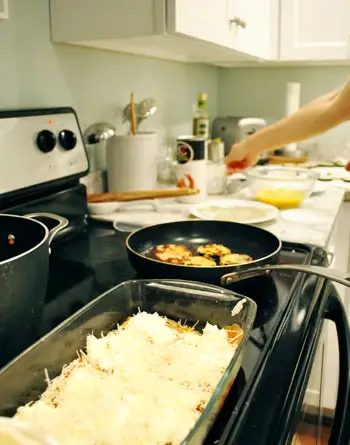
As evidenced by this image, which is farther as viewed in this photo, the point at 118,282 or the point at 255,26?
the point at 255,26

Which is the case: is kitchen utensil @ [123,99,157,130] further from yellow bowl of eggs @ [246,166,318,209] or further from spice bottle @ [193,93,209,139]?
spice bottle @ [193,93,209,139]

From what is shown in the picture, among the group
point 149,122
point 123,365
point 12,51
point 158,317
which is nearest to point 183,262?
point 158,317

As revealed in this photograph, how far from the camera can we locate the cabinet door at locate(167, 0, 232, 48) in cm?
106

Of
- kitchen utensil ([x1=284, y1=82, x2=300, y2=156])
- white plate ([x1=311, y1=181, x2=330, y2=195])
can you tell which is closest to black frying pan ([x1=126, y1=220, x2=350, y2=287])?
white plate ([x1=311, y1=181, x2=330, y2=195])

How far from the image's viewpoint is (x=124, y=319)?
2.12 feet

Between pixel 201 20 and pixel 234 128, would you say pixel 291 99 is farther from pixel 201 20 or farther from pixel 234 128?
pixel 201 20

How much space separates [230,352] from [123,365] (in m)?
0.11

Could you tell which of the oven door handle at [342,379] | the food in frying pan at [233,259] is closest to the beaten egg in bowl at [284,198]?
the food in frying pan at [233,259]

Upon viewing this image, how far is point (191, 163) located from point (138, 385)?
3.28ft

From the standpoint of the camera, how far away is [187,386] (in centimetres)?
49

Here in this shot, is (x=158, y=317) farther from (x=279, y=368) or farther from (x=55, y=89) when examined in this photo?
(x=55, y=89)

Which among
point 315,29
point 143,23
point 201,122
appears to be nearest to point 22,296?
point 143,23

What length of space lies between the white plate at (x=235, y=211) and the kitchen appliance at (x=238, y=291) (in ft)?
0.71

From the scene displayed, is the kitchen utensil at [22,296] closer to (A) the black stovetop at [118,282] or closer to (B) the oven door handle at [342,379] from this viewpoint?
(A) the black stovetop at [118,282]
